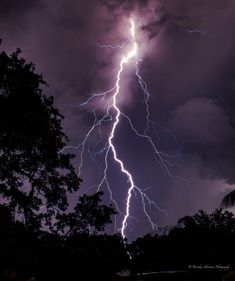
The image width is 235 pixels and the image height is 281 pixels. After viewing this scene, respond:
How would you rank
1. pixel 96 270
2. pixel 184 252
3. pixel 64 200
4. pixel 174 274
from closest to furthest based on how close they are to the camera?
pixel 174 274 < pixel 96 270 < pixel 64 200 < pixel 184 252

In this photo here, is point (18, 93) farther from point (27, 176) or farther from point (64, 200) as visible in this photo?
point (64, 200)

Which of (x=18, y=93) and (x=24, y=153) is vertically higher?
(x=18, y=93)

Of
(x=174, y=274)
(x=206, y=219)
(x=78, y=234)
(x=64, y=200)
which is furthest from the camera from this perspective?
(x=206, y=219)

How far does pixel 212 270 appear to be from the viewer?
877 cm

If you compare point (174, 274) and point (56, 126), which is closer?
point (174, 274)

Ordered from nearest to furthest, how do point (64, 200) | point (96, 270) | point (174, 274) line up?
point (174, 274) < point (96, 270) < point (64, 200)

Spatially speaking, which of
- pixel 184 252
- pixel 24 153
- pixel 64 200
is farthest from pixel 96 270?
pixel 184 252

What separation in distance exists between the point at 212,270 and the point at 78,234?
509 inches

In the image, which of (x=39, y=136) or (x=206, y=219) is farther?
(x=206, y=219)

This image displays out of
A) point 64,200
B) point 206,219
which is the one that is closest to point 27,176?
point 64,200

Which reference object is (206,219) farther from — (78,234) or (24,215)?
(24,215)

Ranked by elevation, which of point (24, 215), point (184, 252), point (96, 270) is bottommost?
point (96, 270)

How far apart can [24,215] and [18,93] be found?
4097 millimetres

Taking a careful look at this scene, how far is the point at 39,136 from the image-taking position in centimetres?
1356
